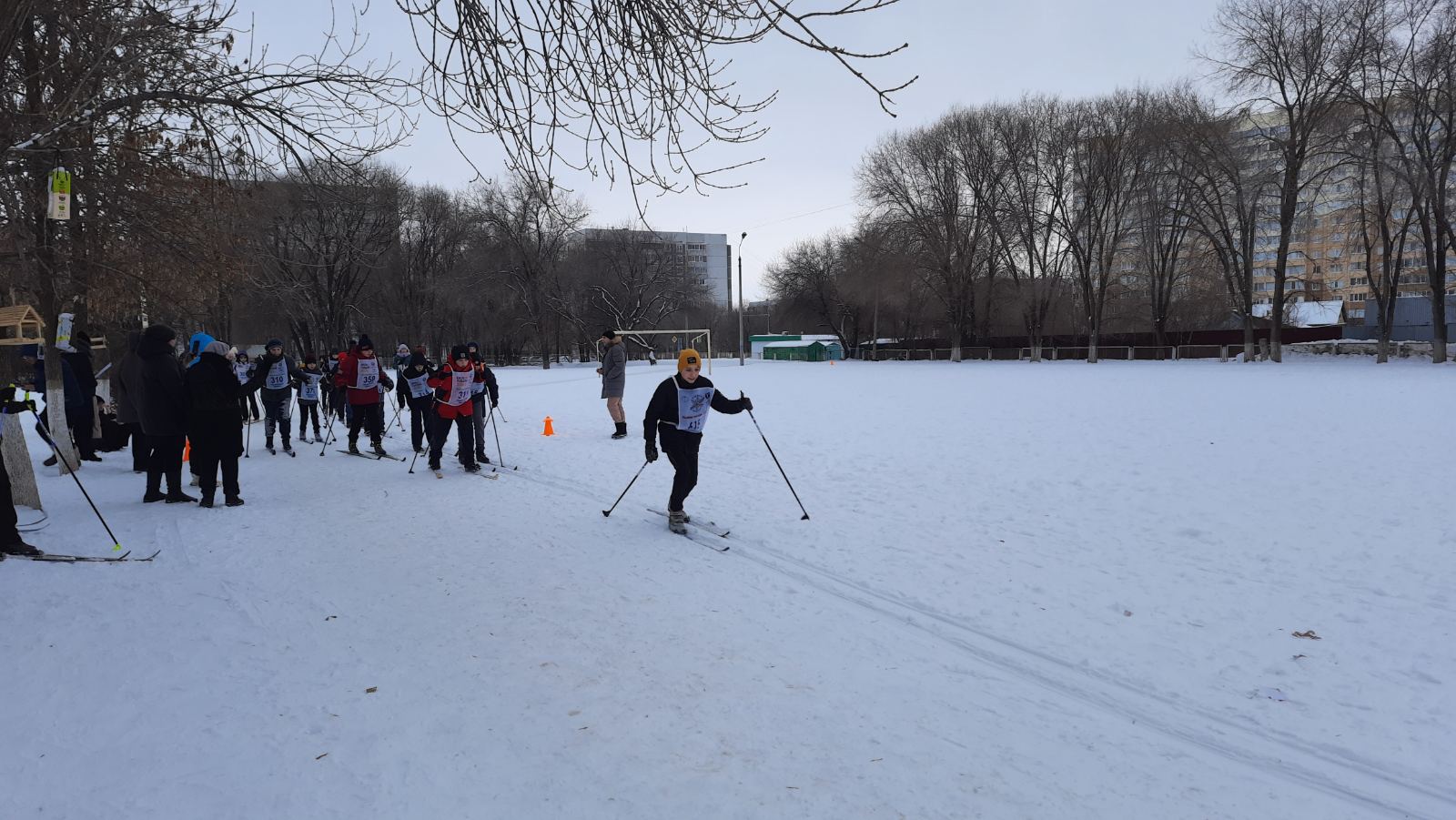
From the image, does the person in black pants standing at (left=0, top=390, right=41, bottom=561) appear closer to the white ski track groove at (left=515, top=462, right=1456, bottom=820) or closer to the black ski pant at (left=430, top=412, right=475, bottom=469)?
the black ski pant at (left=430, top=412, right=475, bottom=469)

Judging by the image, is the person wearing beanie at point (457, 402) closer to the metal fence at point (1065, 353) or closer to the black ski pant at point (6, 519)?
the black ski pant at point (6, 519)

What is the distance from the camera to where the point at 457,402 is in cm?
1016

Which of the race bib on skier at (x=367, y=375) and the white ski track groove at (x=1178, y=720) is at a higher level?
the race bib on skier at (x=367, y=375)

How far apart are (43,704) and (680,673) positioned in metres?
3.11

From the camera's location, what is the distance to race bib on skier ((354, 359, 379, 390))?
1159 centimetres

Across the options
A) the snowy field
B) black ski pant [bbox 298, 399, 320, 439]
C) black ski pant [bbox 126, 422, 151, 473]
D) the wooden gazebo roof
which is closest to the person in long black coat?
the snowy field

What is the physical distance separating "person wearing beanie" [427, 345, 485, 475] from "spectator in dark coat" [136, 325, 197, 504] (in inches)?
112

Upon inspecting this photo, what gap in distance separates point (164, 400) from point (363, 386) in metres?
3.77

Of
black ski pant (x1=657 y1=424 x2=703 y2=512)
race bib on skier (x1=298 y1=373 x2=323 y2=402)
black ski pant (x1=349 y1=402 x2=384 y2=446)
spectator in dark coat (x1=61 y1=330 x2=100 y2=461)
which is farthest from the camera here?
race bib on skier (x1=298 y1=373 x2=323 y2=402)

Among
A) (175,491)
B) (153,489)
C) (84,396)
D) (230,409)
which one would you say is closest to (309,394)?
(84,396)

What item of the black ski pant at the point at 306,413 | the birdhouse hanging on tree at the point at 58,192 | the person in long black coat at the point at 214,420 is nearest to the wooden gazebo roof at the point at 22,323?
the person in long black coat at the point at 214,420

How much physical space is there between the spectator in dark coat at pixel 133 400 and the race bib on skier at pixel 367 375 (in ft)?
9.00

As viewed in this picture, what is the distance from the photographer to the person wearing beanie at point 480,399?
10492mm

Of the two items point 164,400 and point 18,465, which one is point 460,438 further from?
point 18,465
